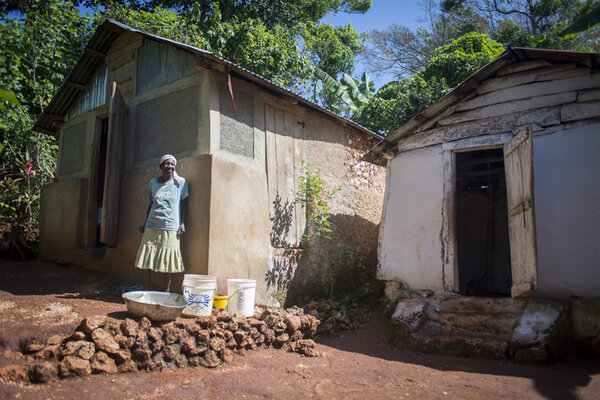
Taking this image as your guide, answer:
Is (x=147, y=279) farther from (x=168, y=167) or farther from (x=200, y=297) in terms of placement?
(x=168, y=167)

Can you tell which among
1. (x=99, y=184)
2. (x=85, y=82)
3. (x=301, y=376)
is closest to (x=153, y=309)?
(x=301, y=376)

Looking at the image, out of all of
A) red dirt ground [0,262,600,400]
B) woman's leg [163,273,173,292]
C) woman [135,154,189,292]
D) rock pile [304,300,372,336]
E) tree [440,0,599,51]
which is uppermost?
tree [440,0,599,51]

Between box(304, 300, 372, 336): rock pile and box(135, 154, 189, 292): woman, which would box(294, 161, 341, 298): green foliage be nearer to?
box(304, 300, 372, 336): rock pile

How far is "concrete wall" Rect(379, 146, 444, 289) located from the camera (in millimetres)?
5824

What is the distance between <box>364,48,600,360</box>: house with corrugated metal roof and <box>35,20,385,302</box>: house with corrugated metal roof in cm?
141

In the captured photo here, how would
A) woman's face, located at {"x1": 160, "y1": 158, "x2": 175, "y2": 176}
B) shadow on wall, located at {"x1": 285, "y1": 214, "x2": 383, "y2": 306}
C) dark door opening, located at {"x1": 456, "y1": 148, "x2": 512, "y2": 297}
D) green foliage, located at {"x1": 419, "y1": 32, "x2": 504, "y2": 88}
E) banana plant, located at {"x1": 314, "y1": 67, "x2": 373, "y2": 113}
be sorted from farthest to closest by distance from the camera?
banana plant, located at {"x1": 314, "y1": 67, "x2": 373, "y2": 113}
green foliage, located at {"x1": 419, "y1": 32, "x2": 504, "y2": 88}
dark door opening, located at {"x1": 456, "y1": 148, "x2": 512, "y2": 297}
shadow on wall, located at {"x1": 285, "y1": 214, "x2": 383, "y2": 306}
woman's face, located at {"x1": 160, "y1": 158, "x2": 175, "y2": 176}

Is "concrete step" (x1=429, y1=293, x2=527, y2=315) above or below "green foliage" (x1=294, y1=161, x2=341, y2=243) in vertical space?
below

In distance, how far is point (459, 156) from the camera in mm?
7547

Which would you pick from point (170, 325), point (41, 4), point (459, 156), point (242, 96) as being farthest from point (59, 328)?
point (41, 4)

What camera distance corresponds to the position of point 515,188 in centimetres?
498

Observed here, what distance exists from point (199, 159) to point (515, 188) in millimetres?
4239

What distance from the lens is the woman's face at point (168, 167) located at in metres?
5.34

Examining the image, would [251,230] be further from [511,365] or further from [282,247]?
[511,365]


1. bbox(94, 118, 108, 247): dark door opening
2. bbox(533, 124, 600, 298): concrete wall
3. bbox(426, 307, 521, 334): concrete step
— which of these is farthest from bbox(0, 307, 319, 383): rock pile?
bbox(94, 118, 108, 247): dark door opening
